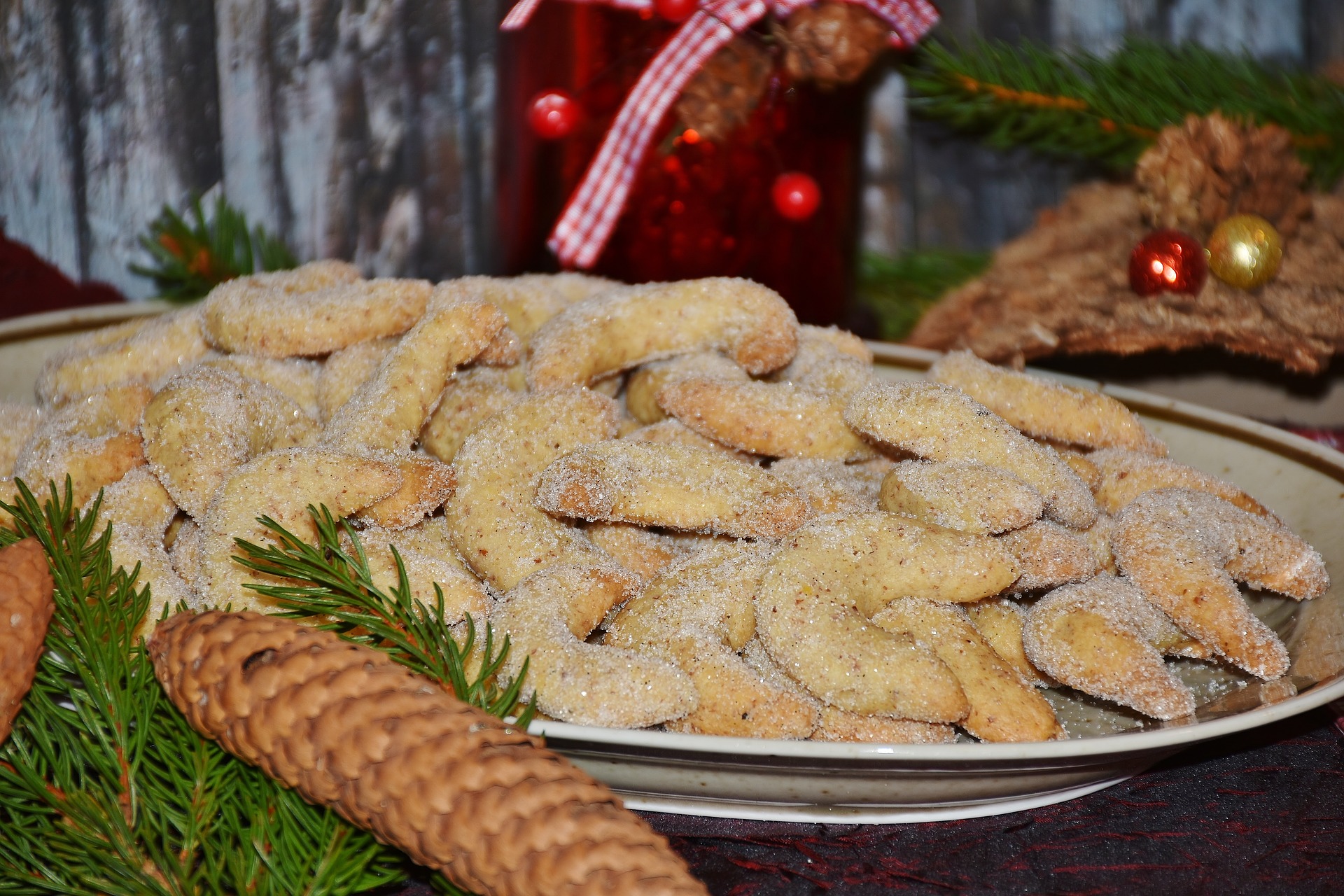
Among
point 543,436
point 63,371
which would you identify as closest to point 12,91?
point 63,371

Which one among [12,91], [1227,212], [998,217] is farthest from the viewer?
[998,217]

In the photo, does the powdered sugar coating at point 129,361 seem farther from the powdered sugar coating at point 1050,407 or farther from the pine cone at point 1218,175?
the pine cone at point 1218,175

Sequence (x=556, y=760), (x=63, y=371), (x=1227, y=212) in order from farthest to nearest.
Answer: (x=1227, y=212)
(x=63, y=371)
(x=556, y=760)

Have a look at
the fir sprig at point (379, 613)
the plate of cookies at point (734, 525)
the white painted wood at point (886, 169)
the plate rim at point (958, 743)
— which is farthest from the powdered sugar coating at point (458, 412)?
the white painted wood at point (886, 169)

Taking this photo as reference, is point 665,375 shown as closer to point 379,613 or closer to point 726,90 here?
point 379,613

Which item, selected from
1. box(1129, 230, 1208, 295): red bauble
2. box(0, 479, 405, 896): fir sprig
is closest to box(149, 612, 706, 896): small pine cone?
box(0, 479, 405, 896): fir sprig

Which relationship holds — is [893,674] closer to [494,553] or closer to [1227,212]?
[494,553]
